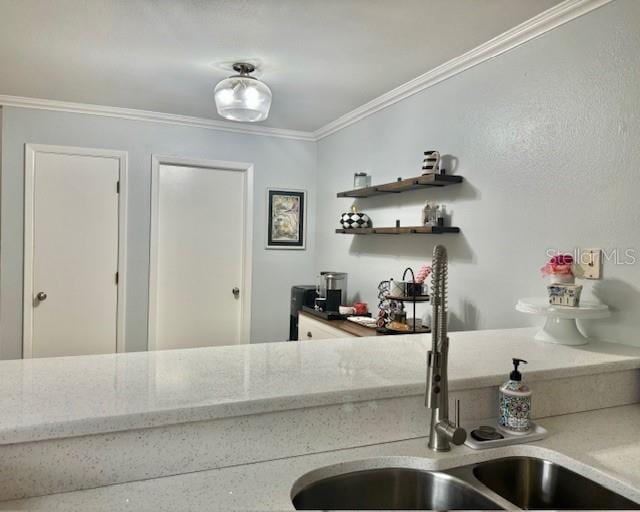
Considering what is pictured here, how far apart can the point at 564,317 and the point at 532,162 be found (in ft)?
2.59

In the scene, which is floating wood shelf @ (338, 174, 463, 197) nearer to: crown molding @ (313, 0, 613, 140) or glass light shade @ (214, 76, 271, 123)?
crown molding @ (313, 0, 613, 140)

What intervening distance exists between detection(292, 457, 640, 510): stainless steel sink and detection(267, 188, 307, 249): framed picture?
3361 mm

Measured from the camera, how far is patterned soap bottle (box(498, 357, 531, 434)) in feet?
4.13

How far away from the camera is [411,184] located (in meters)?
2.79

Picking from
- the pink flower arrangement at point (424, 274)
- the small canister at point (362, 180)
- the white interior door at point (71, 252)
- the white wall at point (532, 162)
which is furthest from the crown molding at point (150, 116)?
the pink flower arrangement at point (424, 274)

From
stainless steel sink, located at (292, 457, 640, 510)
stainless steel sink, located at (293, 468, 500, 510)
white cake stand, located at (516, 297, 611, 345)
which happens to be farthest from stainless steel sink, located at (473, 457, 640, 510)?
white cake stand, located at (516, 297, 611, 345)

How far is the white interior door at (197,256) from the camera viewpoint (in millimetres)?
3988

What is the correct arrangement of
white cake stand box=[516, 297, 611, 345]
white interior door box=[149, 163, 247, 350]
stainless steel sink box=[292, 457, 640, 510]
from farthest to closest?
1. white interior door box=[149, 163, 247, 350]
2. white cake stand box=[516, 297, 611, 345]
3. stainless steel sink box=[292, 457, 640, 510]

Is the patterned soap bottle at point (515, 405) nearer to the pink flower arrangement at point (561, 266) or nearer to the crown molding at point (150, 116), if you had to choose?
→ the pink flower arrangement at point (561, 266)

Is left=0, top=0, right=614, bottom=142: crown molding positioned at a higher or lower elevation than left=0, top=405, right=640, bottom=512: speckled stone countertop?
higher

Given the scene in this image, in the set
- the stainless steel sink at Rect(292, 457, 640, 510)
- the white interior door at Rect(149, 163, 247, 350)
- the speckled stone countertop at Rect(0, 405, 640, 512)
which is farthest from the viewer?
the white interior door at Rect(149, 163, 247, 350)

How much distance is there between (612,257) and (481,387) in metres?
0.95

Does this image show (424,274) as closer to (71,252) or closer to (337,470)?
(337,470)

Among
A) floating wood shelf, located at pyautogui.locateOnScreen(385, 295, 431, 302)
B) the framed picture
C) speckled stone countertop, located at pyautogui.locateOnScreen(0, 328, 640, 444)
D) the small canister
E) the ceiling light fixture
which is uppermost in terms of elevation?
the ceiling light fixture
